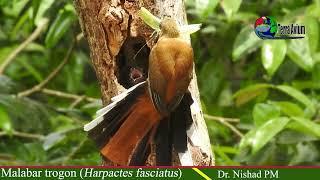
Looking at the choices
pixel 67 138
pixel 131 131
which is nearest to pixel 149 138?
pixel 131 131

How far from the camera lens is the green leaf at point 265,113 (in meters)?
2.35

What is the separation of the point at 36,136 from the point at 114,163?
4.31 ft

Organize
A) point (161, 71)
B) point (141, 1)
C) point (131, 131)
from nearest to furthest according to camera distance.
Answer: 1. point (161, 71)
2. point (131, 131)
3. point (141, 1)

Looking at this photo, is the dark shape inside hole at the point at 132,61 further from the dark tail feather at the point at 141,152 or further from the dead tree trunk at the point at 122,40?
the dark tail feather at the point at 141,152

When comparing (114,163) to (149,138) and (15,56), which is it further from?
(15,56)

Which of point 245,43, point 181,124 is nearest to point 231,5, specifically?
point 245,43

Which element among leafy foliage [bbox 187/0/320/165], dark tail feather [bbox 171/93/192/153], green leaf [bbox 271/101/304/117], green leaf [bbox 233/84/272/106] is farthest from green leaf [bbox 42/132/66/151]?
dark tail feather [bbox 171/93/192/153]

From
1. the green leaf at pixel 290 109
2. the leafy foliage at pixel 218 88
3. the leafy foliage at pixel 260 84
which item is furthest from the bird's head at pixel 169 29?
the green leaf at pixel 290 109

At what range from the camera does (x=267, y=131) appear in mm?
2279

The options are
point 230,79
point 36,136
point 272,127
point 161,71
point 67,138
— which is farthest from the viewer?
point 230,79

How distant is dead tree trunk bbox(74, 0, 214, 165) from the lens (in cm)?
166

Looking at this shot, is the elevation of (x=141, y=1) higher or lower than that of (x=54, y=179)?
higher

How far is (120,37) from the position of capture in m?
1.67

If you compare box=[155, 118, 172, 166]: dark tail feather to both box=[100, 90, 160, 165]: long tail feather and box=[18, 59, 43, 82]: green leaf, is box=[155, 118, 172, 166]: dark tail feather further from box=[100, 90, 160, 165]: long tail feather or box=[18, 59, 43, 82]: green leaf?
box=[18, 59, 43, 82]: green leaf
